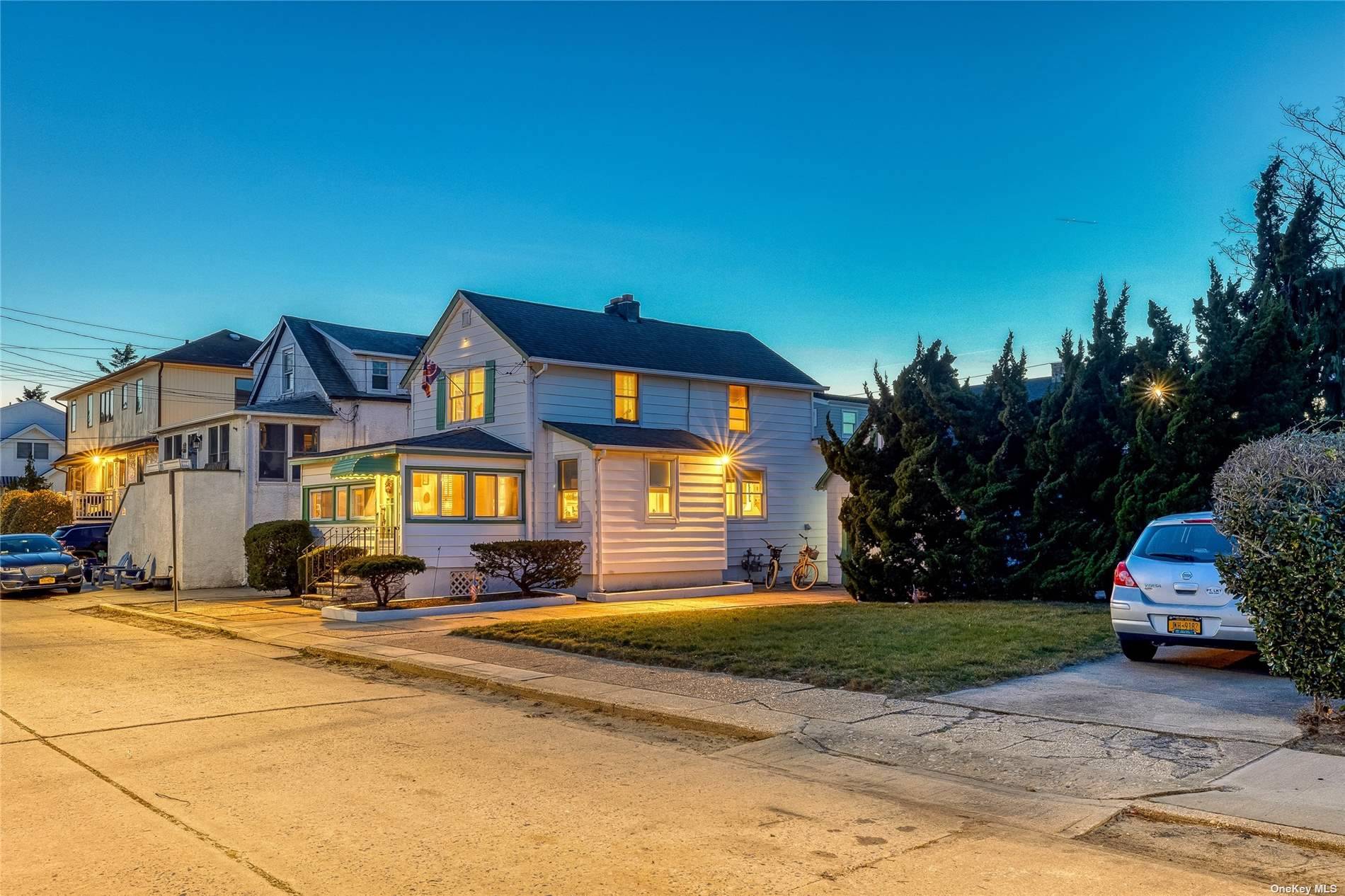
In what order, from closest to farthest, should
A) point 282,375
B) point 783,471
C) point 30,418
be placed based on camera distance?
point 783,471 → point 282,375 → point 30,418

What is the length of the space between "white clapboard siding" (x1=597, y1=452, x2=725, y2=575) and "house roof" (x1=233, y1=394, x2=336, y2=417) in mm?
12035

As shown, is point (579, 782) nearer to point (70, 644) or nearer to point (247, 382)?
point (70, 644)

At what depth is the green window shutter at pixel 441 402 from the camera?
2655 centimetres

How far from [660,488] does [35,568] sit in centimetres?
1617

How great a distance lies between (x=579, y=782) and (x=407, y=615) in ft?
41.6

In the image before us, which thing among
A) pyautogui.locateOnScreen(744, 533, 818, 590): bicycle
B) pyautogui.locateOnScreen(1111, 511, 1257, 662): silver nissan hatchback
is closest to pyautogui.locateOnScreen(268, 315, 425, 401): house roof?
pyautogui.locateOnScreen(744, 533, 818, 590): bicycle

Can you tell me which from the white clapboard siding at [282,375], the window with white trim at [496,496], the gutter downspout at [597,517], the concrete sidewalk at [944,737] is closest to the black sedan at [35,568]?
the white clapboard siding at [282,375]

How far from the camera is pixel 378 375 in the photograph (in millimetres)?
33562

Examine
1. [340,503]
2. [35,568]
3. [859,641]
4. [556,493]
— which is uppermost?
[556,493]

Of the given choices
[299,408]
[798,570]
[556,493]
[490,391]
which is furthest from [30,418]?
[798,570]

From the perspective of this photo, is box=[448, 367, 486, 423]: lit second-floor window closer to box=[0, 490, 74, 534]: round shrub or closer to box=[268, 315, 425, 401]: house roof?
box=[268, 315, 425, 401]: house roof

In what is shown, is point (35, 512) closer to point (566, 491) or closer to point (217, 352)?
point (217, 352)

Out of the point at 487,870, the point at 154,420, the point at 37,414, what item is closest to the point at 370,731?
the point at 487,870

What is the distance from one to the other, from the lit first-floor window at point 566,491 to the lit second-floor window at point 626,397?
235 centimetres
